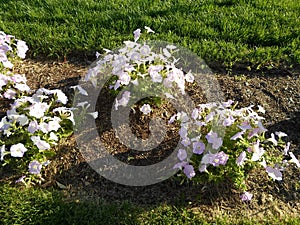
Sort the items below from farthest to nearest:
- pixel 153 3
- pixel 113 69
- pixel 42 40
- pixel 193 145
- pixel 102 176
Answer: pixel 153 3, pixel 42 40, pixel 113 69, pixel 102 176, pixel 193 145

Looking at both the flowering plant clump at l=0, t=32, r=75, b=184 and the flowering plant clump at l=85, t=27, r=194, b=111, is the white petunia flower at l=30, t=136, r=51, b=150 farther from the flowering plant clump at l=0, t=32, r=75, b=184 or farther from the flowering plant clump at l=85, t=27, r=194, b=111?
the flowering plant clump at l=85, t=27, r=194, b=111

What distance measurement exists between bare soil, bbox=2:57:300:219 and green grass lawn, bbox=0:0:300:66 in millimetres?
412

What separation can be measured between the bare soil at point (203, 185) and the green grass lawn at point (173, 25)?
412mm

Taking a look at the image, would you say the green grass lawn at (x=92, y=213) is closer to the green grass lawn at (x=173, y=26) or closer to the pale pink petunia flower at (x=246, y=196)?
the pale pink petunia flower at (x=246, y=196)

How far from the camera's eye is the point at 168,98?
3.53m

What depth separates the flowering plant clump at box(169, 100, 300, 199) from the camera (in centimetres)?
284

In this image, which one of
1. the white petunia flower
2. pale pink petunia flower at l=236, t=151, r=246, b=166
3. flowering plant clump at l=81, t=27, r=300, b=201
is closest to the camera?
pale pink petunia flower at l=236, t=151, r=246, b=166

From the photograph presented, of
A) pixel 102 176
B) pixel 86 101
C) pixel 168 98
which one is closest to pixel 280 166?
pixel 168 98

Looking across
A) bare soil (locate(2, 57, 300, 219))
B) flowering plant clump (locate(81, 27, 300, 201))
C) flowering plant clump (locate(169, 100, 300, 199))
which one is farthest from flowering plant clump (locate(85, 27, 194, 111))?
flowering plant clump (locate(169, 100, 300, 199))

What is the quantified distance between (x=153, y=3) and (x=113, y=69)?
1721mm

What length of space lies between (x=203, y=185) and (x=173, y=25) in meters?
2.05

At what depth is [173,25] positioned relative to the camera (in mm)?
4457

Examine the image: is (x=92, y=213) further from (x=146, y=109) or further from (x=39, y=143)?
(x=146, y=109)

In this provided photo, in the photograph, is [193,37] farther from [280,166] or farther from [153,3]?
[280,166]
